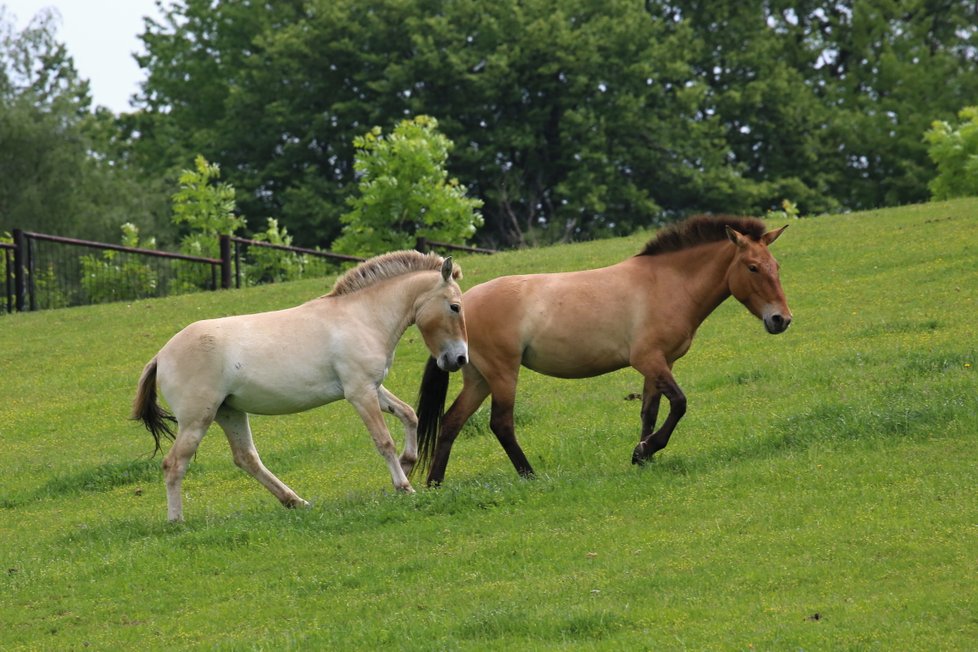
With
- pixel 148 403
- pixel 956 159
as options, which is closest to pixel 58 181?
pixel 956 159

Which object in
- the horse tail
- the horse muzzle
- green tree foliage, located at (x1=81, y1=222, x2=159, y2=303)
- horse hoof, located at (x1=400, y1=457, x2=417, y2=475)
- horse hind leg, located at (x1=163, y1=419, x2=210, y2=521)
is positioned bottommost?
green tree foliage, located at (x1=81, y1=222, x2=159, y2=303)

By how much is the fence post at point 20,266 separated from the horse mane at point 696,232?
17.7m

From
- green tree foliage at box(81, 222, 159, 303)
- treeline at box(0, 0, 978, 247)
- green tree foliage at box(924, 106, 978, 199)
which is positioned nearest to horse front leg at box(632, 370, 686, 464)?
green tree foliage at box(81, 222, 159, 303)

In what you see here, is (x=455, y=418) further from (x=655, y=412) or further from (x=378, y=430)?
(x=655, y=412)

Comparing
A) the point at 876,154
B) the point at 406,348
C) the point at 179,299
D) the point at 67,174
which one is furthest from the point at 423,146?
the point at 876,154

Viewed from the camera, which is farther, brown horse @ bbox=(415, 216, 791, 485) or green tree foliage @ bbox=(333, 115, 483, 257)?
green tree foliage @ bbox=(333, 115, 483, 257)

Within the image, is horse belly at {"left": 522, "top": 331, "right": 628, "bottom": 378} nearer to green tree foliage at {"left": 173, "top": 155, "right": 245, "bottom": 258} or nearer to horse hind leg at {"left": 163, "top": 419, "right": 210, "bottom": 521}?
horse hind leg at {"left": 163, "top": 419, "right": 210, "bottom": 521}

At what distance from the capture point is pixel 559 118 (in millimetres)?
50688

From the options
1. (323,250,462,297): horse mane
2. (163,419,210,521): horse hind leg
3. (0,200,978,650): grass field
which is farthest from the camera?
(323,250,462,297): horse mane

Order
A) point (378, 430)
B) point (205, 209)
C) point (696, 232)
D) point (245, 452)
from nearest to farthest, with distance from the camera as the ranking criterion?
point (378, 430) < point (245, 452) < point (696, 232) < point (205, 209)

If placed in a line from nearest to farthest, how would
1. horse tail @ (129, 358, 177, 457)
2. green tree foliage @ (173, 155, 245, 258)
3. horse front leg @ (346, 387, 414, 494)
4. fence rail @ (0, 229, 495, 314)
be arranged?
horse front leg @ (346, 387, 414, 494), horse tail @ (129, 358, 177, 457), fence rail @ (0, 229, 495, 314), green tree foliage @ (173, 155, 245, 258)

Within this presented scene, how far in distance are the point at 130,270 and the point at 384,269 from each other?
2041 centimetres

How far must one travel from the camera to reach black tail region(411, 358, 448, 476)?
11.9m

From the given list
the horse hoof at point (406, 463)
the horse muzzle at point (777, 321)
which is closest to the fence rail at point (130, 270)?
the horse hoof at point (406, 463)
